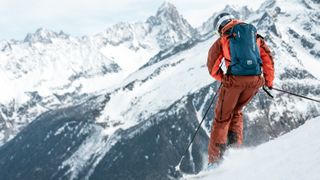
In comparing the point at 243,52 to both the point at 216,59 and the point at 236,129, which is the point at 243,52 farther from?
the point at 236,129

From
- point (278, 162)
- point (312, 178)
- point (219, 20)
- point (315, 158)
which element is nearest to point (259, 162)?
point (278, 162)

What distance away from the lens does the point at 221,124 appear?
16812 millimetres

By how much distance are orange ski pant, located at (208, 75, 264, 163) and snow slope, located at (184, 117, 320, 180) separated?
1.32 ft

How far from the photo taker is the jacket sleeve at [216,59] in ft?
54.7

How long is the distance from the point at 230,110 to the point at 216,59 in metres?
1.55

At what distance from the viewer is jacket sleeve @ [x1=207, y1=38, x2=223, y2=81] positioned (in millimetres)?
16672

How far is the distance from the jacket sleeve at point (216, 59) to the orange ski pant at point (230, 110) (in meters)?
0.51

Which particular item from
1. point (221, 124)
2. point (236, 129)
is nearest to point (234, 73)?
point (221, 124)

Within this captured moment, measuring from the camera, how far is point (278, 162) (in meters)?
13.2

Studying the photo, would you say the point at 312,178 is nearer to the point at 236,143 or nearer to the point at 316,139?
the point at 316,139

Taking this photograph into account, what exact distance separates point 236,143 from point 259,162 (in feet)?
10.6

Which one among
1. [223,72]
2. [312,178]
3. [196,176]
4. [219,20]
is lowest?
[196,176]

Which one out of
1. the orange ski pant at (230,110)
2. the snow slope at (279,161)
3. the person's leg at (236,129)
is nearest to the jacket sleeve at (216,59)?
the orange ski pant at (230,110)

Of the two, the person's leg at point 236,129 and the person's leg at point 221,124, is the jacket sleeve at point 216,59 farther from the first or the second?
the person's leg at point 236,129
